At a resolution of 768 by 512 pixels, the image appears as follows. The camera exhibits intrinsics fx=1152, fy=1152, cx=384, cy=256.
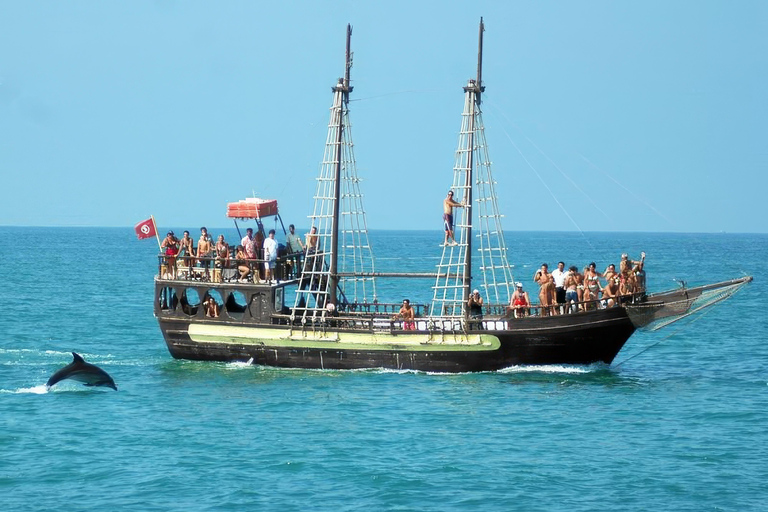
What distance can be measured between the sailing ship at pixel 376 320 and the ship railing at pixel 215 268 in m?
0.05

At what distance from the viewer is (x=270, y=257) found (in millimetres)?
36344

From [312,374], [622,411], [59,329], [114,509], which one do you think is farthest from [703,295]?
[59,329]

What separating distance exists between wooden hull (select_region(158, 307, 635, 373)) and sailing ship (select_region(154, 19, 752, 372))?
3cm

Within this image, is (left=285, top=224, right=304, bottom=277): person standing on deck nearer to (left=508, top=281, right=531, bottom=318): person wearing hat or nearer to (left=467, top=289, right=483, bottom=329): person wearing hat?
(left=467, top=289, right=483, bottom=329): person wearing hat

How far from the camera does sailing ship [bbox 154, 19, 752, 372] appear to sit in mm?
34125

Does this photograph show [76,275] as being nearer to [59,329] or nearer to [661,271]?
[59,329]

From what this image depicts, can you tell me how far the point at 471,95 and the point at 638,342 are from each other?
1550 cm

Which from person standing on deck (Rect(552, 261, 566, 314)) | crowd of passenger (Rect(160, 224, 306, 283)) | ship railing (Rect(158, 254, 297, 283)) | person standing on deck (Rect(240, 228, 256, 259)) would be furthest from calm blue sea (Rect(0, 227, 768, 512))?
person standing on deck (Rect(240, 228, 256, 259))

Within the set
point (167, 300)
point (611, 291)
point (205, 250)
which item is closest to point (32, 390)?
point (167, 300)

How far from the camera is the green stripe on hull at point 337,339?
34.4 metres

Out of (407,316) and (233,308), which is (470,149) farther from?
(233,308)

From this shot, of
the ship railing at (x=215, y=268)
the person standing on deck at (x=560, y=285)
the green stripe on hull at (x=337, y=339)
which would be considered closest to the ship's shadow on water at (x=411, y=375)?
the green stripe on hull at (x=337, y=339)

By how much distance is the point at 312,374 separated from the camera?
35.4 metres

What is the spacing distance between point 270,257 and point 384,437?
998cm
